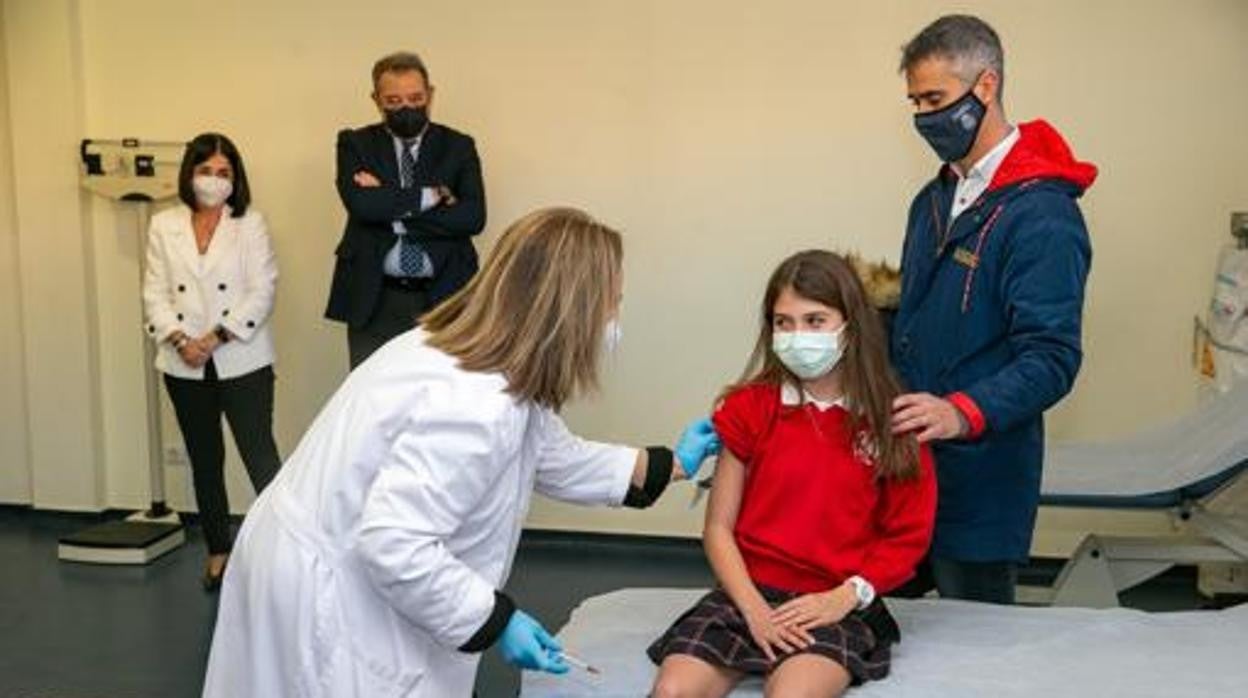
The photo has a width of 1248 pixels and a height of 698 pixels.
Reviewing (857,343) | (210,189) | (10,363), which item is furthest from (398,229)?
(857,343)

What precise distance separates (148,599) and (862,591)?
8.39 feet

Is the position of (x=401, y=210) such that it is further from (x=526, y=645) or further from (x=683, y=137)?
(x=526, y=645)

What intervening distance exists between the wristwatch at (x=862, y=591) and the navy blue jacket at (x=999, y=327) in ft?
0.74

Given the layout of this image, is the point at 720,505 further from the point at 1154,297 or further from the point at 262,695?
the point at 1154,297

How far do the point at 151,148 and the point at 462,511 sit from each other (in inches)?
123

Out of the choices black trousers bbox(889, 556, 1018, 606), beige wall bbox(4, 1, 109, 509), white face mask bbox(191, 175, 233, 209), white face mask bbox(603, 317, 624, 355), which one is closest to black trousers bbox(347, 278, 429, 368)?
white face mask bbox(191, 175, 233, 209)

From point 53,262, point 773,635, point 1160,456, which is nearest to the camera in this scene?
point 773,635

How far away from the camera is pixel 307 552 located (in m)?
1.74

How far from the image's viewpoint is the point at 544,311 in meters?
1.70

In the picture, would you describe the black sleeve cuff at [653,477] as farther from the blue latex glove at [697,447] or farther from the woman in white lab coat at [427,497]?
the woman in white lab coat at [427,497]

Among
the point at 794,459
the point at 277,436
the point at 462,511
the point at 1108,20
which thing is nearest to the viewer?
the point at 462,511

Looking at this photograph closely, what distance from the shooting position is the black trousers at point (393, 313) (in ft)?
12.9

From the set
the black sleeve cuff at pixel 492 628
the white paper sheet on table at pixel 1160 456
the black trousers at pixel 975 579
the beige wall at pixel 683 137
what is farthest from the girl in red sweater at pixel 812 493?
the beige wall at pixel 683 137

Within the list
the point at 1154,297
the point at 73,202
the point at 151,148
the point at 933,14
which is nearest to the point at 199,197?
the point at 151,148
